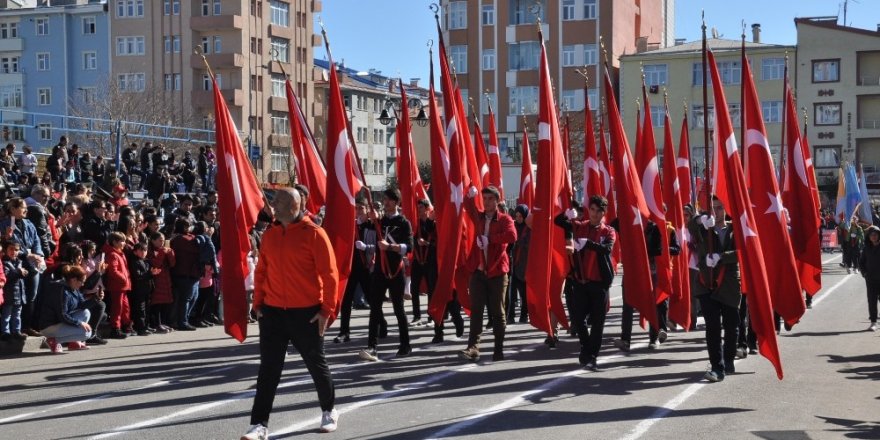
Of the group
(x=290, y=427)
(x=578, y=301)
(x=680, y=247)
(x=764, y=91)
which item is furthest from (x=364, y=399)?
(x=764, y=91)

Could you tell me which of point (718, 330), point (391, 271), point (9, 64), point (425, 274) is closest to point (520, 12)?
point (9, 64)

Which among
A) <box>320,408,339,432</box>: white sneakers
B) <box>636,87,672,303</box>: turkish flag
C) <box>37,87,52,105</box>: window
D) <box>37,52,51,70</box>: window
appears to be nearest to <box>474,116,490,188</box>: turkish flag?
<box>636,87,672,303</box>: turkish flag

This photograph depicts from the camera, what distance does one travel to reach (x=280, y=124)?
84.2 meters

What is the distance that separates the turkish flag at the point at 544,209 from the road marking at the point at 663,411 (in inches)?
91.3

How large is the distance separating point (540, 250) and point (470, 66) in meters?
64.2

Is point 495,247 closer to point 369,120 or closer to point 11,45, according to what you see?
point 11,45

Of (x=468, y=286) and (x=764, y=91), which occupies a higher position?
(x=764, y=91)

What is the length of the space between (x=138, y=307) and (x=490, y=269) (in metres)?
6.23

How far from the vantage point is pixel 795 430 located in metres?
9.68

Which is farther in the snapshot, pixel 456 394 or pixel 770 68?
pixel 770 68

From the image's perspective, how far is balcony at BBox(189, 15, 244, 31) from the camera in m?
79.7

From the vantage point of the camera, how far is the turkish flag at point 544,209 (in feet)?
45.5

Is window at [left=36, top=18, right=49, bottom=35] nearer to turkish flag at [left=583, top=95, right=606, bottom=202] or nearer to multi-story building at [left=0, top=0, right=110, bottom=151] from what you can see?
multi-story building at [left=0, top=0, right=110, bottom=151]

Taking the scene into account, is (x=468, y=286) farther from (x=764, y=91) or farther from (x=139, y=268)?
(x=764, y=91)
